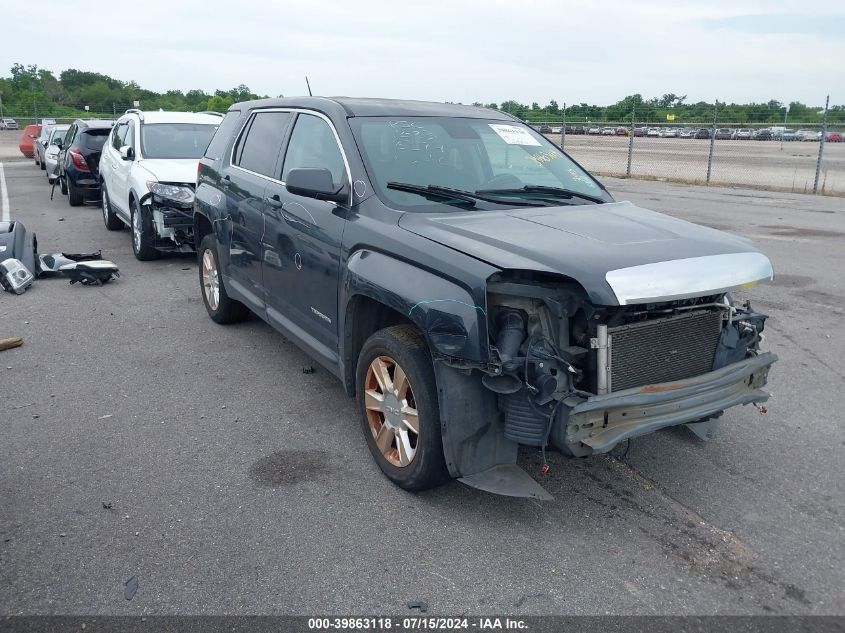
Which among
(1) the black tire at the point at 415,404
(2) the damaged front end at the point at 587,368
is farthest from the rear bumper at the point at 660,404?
(1) the black tire at the point at 415,404

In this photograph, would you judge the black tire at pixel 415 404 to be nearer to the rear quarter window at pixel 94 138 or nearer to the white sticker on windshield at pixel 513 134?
the white sticker on windshield at pixel 513 134

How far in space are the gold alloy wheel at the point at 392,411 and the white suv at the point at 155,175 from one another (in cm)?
571

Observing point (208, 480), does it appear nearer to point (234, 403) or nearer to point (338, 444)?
point (338, 444)

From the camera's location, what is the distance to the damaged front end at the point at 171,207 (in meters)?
8.84

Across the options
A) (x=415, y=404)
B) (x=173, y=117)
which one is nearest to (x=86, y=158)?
(x=173, y=117)

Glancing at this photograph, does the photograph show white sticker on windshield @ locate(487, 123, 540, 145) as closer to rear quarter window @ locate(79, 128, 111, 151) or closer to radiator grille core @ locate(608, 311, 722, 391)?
radiator grille core @ locate(608, 311, 722, 391)

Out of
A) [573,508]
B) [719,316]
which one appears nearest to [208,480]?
[573,508]

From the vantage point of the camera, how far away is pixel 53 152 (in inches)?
752

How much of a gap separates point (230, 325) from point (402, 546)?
3913mm

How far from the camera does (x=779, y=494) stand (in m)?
3.74

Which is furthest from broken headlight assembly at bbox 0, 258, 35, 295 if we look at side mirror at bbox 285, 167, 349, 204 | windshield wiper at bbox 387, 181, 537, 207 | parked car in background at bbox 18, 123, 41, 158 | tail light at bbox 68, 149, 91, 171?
parked car in background at bbox 18, 123, 41, 158

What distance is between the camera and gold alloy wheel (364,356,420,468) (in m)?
3.61

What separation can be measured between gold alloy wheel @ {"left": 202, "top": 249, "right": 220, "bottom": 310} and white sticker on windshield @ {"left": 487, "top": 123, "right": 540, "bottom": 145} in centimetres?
288

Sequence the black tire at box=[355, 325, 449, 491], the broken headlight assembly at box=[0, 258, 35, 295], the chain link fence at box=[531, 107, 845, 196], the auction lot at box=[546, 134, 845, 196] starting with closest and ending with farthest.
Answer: the black tire at box=[355, 325, 449, 491] → the broken headlight assembly at box=[0, 258, 35, 295] → the chain link fence at box=[531, 107, 845, 196] → the auction lot at box=[546, 134, 845, 196]
